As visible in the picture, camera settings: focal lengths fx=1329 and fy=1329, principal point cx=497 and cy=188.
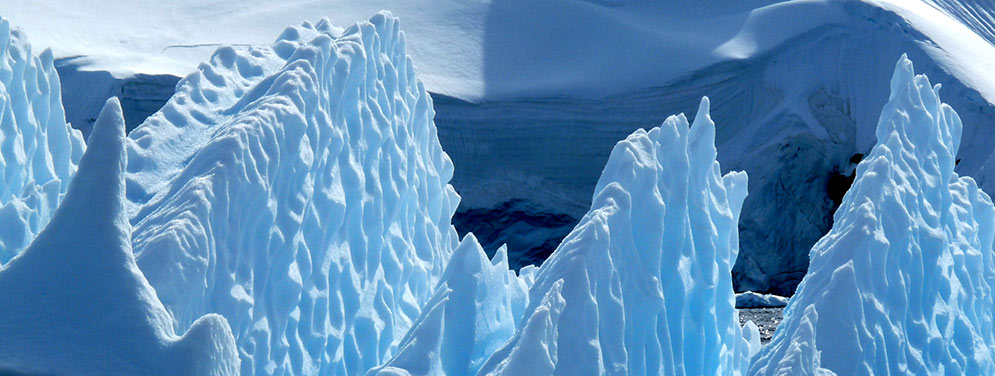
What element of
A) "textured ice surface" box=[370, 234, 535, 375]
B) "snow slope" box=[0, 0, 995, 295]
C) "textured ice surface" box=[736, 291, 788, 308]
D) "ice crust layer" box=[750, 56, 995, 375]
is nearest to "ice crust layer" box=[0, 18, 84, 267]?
"textured ice surface" box=[370, 234, 535, 375]

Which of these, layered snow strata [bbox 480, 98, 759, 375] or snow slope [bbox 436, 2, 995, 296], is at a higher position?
layered snow strata [bbox 480, 98, 759, 375]

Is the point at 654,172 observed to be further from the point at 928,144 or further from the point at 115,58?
the point at 115,58

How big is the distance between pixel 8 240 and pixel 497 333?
3127 mm

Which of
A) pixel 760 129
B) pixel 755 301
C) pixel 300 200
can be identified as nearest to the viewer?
pixel 300 200

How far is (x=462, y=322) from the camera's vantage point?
5.96 meters

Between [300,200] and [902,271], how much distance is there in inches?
119

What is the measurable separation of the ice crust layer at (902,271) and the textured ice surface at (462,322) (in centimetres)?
121

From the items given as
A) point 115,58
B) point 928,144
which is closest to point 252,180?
point 928,144

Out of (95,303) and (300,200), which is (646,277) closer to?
(300,200)

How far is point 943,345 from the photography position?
651cm

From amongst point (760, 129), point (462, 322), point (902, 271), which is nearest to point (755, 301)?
point (760, 129)

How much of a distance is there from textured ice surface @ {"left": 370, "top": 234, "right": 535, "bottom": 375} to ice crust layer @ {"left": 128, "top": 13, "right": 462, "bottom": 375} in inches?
37.3

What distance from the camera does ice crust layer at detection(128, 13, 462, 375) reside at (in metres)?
6.04

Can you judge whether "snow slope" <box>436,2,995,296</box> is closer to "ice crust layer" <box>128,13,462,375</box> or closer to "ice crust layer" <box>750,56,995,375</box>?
"ice crust layer" <box>128,13,462,375</box>
